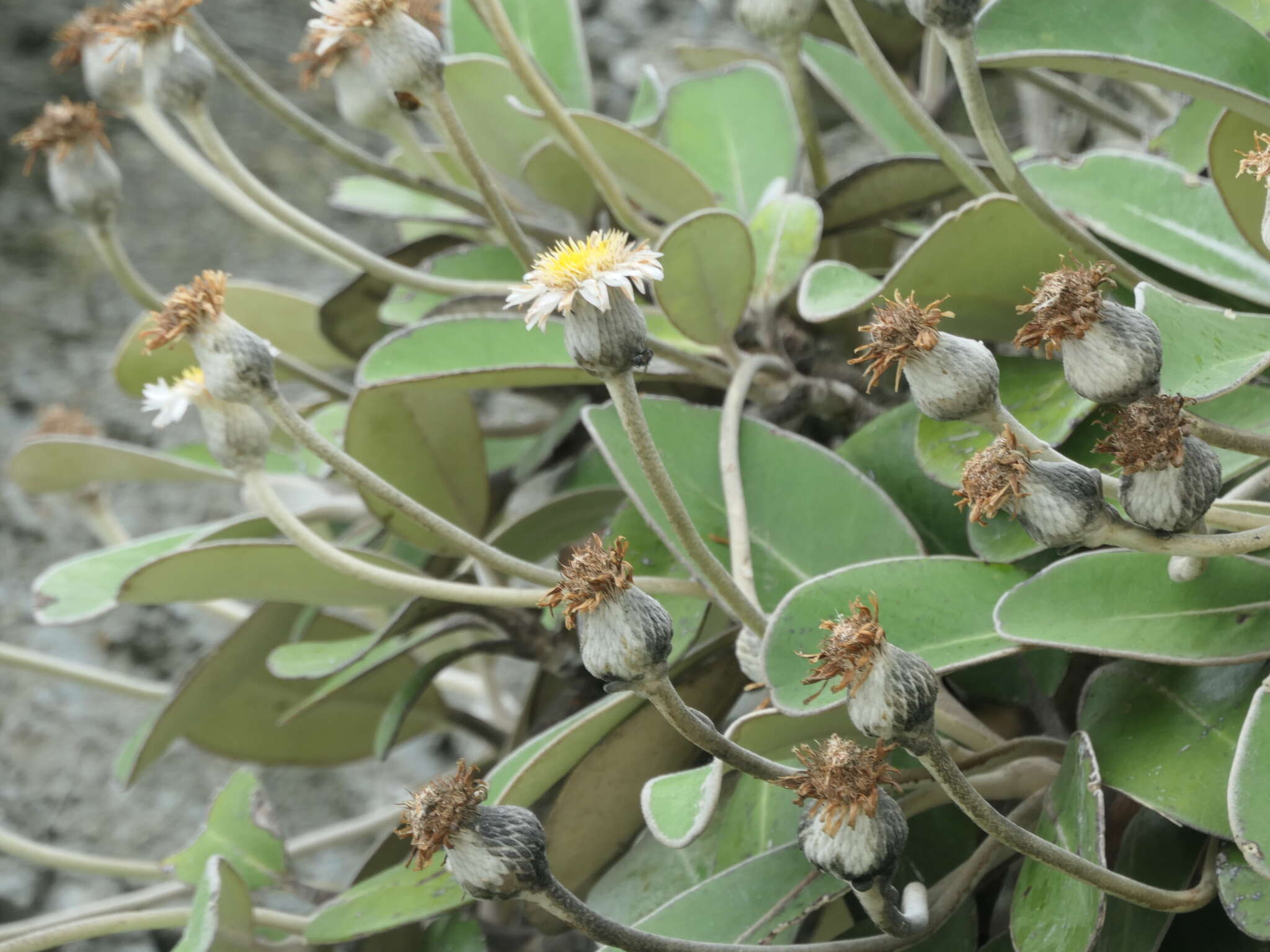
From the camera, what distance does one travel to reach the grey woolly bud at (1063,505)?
0.38 metres

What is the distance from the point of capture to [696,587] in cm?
60

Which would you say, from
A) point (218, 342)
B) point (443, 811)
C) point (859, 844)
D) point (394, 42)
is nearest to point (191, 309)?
point (218, 342)

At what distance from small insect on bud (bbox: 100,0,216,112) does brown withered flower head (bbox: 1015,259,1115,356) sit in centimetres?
56

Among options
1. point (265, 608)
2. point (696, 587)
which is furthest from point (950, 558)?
point (265, 608)

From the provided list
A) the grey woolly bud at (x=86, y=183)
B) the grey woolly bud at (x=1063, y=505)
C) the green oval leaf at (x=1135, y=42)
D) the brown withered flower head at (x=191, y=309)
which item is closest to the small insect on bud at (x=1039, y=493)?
the grey woolly bud at (x=1063, y=505)

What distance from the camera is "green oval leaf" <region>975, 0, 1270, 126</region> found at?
0.54m

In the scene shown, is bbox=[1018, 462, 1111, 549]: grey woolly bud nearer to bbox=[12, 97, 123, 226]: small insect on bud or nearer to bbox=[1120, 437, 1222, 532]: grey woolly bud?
bbox=[1120, 437, 1222, 532]: grey woolly bud

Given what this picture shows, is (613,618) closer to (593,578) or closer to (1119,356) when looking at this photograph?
(593,578)

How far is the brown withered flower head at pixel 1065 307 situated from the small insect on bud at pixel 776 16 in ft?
1.11

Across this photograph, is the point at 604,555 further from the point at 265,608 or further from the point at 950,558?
the point at 265,608

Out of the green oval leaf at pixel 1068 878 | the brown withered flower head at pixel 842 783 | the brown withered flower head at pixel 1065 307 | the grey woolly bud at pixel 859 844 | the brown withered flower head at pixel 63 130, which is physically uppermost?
the brown withered flower head at pixel 63 130

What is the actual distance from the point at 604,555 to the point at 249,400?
0.77 feet

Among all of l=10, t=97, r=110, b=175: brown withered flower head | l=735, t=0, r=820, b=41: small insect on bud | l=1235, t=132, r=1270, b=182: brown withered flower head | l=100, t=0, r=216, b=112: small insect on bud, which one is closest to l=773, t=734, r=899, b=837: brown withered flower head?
l=1235, t=132, r=1270, b=182: brown withered flower head

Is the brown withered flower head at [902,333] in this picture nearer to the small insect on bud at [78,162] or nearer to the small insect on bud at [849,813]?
the small insect on bud at [849,813]
